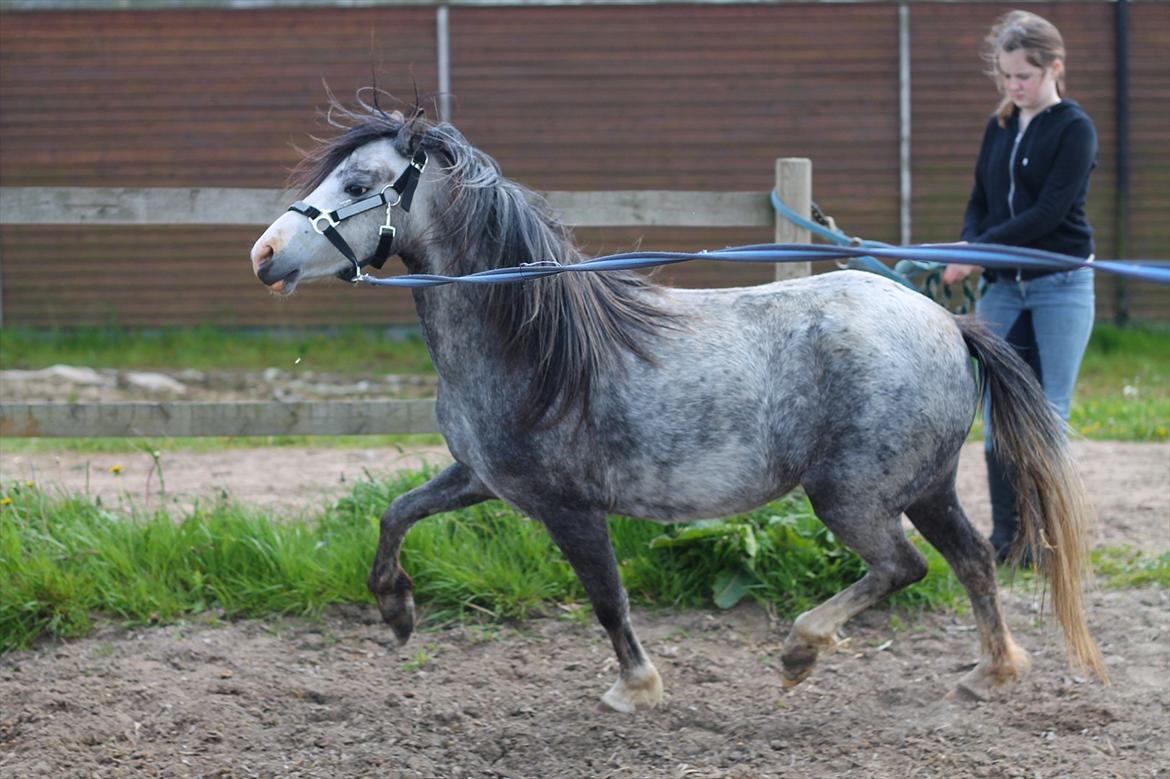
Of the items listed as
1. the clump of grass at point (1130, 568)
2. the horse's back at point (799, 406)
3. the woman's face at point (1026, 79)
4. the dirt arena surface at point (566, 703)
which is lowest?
the dirt arena surface at point (566, 703)

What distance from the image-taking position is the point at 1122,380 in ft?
33.0

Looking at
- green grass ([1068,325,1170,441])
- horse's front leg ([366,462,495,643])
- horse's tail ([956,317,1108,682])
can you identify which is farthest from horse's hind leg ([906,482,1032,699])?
green grass ([1068,325,1170,441])

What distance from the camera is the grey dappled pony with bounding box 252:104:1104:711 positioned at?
3822 millimetres

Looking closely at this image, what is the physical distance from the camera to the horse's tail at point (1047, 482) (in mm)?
4090

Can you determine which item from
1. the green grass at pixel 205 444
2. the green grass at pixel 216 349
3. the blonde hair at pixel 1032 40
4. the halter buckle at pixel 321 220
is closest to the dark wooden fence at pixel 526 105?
the green grass at pixel 216 349

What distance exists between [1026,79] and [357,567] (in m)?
3.15

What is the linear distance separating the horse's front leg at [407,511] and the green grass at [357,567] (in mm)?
623

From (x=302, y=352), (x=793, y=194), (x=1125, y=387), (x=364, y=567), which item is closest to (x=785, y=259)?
(x=793, y=194)

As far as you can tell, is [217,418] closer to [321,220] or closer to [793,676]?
[321,220]

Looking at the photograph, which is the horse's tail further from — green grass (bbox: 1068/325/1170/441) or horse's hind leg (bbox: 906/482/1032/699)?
green grass (bbox: 1068/325/1170/441)

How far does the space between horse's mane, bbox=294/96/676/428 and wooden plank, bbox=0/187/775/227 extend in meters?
Result: 1.44

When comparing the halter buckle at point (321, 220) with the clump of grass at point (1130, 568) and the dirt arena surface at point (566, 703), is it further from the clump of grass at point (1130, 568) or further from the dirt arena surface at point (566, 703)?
the clump of grass at point (1130, 568)

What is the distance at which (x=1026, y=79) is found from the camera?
4.91 meters

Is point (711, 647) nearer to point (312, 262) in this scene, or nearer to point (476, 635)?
point (476, 635)
